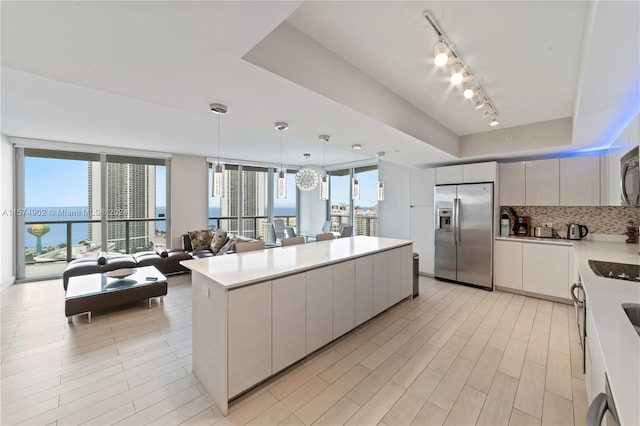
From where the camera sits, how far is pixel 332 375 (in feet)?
7.11

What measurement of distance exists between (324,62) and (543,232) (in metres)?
4.55

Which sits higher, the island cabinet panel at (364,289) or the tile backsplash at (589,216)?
the tile backsplash at (589,216)

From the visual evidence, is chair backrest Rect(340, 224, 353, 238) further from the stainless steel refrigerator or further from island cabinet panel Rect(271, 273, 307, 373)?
island cabinet panel Rect(271, 273, 307, 373)

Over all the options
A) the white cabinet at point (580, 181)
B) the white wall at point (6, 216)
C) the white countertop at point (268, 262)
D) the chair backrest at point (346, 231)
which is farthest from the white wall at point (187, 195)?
the white cabinet at point (580, 181)

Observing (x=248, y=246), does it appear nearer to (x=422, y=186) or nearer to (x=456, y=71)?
(x=456, y=71)

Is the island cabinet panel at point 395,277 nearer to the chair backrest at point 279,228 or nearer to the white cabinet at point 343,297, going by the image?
the white cabinet at point 343,297

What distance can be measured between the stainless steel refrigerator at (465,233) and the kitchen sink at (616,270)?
5.95ft

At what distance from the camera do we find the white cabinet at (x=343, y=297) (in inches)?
102

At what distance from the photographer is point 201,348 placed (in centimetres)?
206

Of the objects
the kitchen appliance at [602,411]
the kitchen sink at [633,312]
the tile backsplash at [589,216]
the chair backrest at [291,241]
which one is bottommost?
the kitchen appliance at [602,411]

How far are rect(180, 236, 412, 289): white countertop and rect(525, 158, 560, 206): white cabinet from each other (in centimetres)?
271

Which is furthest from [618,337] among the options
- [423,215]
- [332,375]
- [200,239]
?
[200,239]

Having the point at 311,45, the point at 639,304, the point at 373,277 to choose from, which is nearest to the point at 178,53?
the point at 311,45

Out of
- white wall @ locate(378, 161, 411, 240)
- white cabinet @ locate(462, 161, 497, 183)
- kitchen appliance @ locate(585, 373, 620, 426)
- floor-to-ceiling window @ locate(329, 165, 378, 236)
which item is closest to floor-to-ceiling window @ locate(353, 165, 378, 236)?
floor-to-ceiling window @ locate(329, 165, 378, 236)
